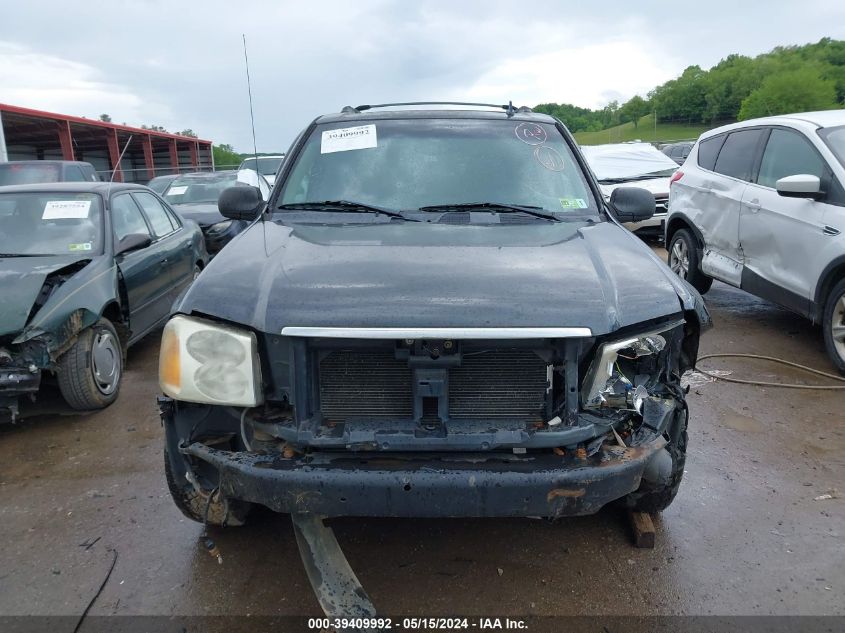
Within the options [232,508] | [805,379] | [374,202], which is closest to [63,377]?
[232,508]

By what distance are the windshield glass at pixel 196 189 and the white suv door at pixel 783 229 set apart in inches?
316

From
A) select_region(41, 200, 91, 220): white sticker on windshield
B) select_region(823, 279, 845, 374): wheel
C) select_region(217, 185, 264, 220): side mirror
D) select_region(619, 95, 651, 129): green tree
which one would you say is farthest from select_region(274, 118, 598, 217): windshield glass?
select_region(619, 95, 651, 129): green tree

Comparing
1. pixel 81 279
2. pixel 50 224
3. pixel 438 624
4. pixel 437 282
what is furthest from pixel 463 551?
pixel 50 224

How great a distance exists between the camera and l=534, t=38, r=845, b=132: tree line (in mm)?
44750

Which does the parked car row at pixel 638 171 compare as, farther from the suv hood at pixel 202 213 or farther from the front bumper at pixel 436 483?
the front bumper at pixel 436 483

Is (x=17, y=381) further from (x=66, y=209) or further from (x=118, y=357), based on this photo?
(x=66, y=209)

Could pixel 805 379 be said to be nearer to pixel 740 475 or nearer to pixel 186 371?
pixel 740 475

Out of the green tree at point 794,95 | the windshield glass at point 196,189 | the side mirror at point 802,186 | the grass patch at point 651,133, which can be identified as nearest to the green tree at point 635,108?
the grass patch at point 651,133

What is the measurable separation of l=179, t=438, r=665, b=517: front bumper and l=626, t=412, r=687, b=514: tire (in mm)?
334

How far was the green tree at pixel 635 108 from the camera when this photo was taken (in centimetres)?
6353

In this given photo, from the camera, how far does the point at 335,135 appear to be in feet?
12.1

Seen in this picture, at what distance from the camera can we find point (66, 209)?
16.5 ft

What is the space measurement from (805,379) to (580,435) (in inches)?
133

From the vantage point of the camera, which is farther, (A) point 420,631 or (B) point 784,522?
(B) point 784,522
